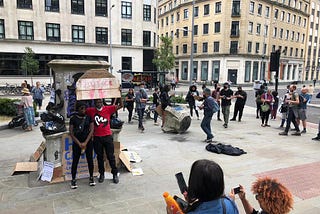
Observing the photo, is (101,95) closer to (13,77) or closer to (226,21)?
(13,77)

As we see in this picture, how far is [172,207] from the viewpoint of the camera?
203cm

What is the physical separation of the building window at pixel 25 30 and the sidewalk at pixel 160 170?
23.5 m

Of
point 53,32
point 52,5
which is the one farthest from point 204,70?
point 52,5

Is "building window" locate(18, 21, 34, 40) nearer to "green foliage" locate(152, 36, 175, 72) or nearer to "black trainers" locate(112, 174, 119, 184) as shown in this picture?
"green foliage" locate(152, 36, 175, 72)

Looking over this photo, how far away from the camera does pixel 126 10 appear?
110ft

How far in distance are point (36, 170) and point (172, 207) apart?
15.6 feet

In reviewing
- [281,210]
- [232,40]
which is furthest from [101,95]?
[232,40]

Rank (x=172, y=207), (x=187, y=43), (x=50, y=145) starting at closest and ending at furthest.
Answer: (x=172, y=207) < (x=50, y=145) < (x=187, y=43)

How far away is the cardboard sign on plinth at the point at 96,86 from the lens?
184 inches

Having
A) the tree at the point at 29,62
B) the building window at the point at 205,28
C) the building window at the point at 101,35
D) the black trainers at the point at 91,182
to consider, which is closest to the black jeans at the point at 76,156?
the black trainers at the point at 91,182

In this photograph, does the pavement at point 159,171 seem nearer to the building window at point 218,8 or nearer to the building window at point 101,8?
the building window at point 101,8

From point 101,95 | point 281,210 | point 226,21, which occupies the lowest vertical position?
point 281,210

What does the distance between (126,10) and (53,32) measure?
31.7ft

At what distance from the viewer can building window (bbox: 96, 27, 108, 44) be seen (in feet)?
107
